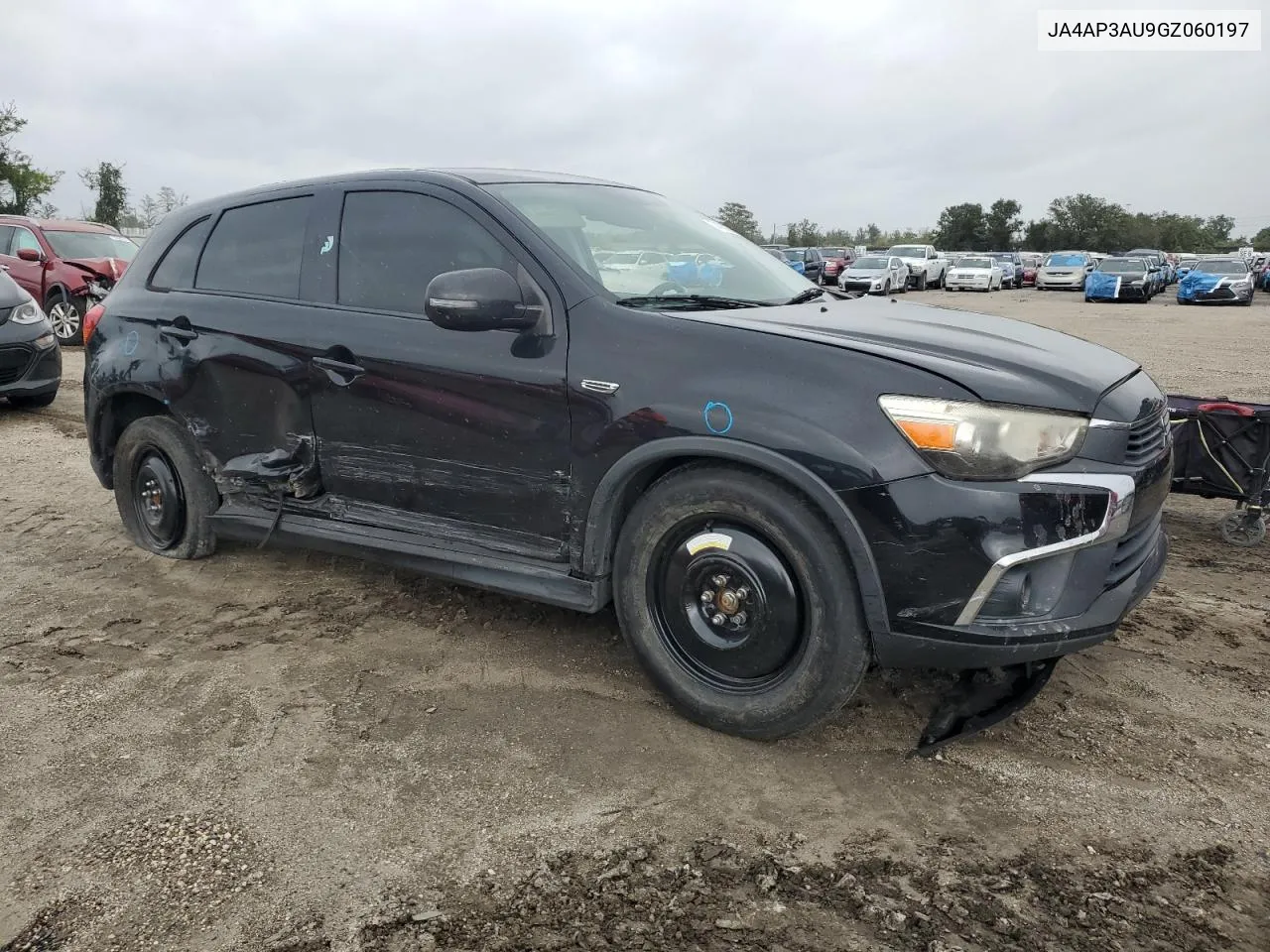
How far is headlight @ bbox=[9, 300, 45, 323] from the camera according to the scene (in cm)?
869

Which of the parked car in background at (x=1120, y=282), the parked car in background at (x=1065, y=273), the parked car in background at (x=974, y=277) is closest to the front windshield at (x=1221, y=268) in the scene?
the parked car in background at (x=1120, y=282)

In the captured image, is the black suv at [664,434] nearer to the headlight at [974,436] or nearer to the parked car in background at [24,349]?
the headlight at [974,436]

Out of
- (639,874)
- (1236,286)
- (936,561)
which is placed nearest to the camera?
(639,874)

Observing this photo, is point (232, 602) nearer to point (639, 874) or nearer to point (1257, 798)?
point (639, 874)

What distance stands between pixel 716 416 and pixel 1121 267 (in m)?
34.5

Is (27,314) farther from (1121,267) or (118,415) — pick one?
(1121,267)

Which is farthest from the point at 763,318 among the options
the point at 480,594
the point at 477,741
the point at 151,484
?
the point at 151,484

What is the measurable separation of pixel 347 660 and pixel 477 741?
85 centimetres

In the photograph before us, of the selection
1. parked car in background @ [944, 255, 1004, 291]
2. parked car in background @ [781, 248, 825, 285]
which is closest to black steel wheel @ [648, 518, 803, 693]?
parked car in background @ [781, 248, 825, 285]

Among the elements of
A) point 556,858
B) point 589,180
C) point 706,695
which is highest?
point 589,180

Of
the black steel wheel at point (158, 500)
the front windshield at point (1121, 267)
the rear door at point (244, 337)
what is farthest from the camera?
the front windshield at point (1121, 267)

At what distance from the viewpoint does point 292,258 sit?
4.00 m

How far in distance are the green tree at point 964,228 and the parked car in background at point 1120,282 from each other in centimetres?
4977

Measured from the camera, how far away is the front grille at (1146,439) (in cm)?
280
